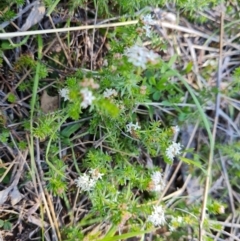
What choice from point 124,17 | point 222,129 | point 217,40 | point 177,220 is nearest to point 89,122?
point 124,17

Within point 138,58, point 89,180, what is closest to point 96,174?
point 89,180

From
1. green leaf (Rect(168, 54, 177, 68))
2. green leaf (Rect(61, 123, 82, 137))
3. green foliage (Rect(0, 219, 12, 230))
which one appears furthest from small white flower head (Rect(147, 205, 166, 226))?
green leaf (Rect(168, 54, 177, 68))

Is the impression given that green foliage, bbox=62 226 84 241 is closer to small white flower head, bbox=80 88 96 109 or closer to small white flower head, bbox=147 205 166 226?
small white flower head, bbox=147 205 166 226

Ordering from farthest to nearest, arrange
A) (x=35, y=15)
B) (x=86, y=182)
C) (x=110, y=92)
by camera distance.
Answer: (x=35, y=15), (x=86, y=182), (x=110, y=92)

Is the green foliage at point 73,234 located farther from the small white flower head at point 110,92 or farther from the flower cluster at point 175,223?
the small white flower head at point 110,92

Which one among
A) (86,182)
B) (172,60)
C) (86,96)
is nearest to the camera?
(86,96)

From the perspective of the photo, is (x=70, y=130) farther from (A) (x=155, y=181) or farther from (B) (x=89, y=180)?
(A) (x=155, y=181)

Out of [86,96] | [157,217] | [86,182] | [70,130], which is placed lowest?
[157,217]
